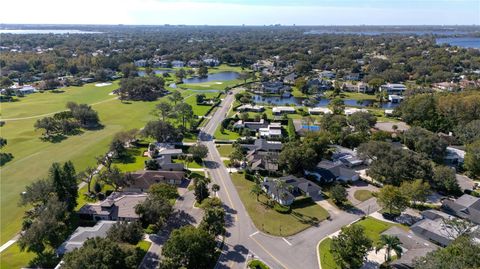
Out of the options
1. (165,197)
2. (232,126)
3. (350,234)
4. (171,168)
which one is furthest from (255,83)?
(350,234)

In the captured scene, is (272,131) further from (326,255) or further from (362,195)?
(326,255)

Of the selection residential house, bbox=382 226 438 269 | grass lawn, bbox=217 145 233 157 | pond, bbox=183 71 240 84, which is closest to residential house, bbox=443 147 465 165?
residential house, bbox=382 226 438 269

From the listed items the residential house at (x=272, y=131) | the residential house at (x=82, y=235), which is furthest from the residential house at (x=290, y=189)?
the residential house at (x=82, y=235)

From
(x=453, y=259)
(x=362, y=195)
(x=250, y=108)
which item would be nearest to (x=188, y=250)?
(x=453, y=259)

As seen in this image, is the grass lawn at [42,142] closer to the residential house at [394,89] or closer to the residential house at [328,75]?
the residential house at [328,75]

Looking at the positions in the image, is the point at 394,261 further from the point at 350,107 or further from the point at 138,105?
the point at 138,105
